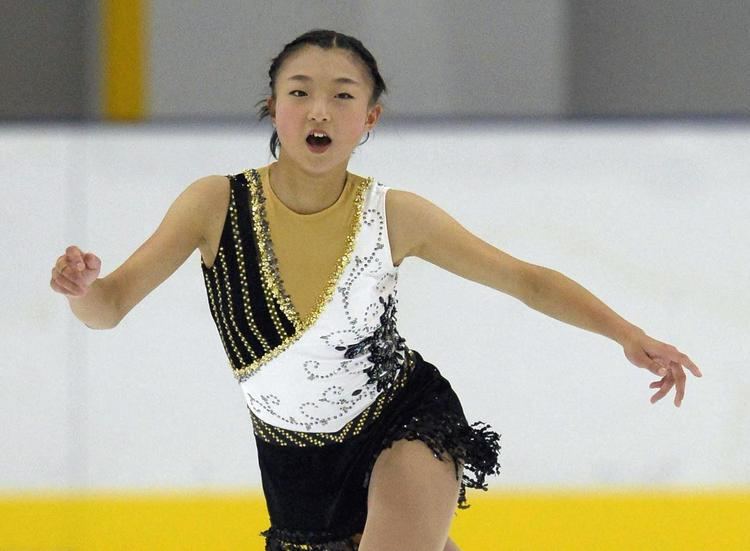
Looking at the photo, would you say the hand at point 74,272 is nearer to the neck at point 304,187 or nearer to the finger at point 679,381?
the neck at point 304,187

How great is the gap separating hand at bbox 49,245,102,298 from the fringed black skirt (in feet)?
1.94

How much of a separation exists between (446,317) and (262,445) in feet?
4.01

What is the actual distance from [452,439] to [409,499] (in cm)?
17

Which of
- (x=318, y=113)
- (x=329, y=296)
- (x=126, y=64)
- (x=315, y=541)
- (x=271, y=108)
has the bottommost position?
(x=315, y=541)

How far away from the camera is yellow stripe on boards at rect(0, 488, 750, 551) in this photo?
3768mm

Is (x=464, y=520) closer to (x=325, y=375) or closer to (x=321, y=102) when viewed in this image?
(x=325, y=375)

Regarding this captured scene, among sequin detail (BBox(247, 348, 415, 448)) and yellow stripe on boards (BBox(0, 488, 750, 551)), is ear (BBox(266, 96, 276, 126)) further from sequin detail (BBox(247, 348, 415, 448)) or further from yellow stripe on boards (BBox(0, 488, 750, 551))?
yellow stripe on boards (BBox(0, 488, 750, 551))

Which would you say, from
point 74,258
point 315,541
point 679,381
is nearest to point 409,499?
point 315,541

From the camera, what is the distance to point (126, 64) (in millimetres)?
5090

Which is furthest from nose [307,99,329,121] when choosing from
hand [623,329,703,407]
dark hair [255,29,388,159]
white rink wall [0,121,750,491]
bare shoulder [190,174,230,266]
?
white rink wall [0,121,750,491]

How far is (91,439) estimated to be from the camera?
3.75m

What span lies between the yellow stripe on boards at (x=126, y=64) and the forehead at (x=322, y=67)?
265cm

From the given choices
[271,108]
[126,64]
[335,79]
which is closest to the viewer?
[335,79]

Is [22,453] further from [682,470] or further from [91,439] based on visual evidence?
[682,470]
